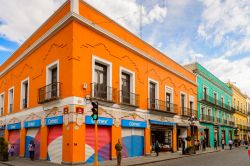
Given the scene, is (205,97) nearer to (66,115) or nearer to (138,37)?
(138,37)

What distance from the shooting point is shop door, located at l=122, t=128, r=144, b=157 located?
19172 millimetres

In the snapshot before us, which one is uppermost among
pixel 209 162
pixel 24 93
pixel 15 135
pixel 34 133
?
pixel 24 93

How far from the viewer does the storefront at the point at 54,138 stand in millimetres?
15852

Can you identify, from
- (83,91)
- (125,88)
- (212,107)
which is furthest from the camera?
(212,107)

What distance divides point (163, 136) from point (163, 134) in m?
0.18

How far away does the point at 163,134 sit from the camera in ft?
81.1

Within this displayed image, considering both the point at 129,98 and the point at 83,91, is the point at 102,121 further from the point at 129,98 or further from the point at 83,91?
the point at 129,98

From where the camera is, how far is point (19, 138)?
2123cm

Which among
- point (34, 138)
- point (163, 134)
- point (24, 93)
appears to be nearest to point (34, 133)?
point (34, 138)

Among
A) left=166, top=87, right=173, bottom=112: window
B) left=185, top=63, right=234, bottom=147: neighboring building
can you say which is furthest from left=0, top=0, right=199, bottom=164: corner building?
left=185, top=63, right=234, bottom=147: neighboring building

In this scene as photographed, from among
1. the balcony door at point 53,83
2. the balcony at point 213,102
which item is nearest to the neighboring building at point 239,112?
the balcony at point 213,102

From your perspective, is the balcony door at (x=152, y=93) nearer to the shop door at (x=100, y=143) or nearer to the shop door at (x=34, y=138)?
the shop door at (x=100, y=143)

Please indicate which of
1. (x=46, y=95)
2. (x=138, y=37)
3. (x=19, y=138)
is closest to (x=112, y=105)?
(x=46, y=95)

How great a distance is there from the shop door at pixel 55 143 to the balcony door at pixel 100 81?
3089mm
